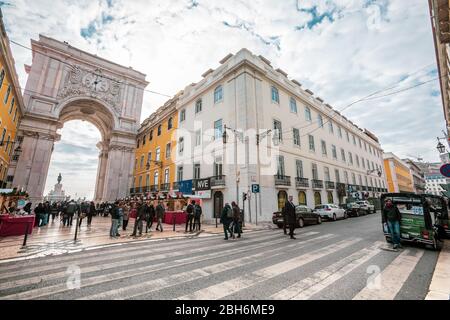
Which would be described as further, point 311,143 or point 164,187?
point 164,187

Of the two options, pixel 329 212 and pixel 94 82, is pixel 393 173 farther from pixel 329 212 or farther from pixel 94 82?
pixel 94 82

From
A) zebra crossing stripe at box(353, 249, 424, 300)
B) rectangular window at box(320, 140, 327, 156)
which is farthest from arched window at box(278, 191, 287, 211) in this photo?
zebra crossing stripe at box(353, 249, 424, 300)

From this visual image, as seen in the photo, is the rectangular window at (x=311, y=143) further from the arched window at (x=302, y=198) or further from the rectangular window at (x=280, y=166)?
the rectangular window at (x=280, y=166)

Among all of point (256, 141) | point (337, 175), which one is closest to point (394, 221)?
point (256, 141)

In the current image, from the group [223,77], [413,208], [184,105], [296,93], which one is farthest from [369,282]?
[184,105]

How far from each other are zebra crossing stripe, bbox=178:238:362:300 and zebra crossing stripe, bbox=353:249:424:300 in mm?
1549

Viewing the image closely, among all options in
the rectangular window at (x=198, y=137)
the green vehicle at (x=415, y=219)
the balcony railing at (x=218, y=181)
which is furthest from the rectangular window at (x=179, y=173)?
the green vehicle at (x=415, y=219)

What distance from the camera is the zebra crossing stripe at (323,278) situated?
329cm

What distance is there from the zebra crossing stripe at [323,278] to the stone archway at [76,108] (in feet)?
88.8

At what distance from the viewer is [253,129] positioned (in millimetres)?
17375

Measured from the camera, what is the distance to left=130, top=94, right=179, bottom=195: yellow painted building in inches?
1011

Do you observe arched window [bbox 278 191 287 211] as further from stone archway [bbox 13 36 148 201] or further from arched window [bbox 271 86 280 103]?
stone archway [bbox 13 36 148 201]

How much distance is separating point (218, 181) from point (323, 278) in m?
14.0
